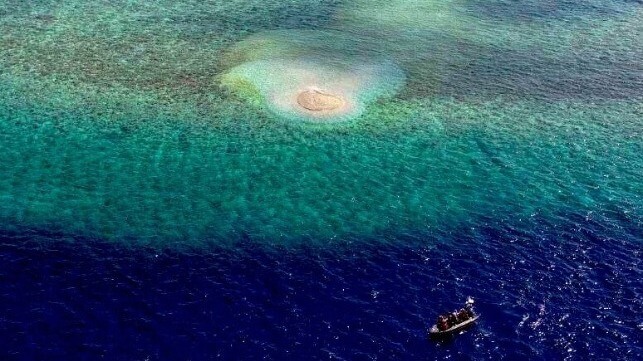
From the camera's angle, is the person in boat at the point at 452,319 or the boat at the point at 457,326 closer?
the boat at the point at 457,326

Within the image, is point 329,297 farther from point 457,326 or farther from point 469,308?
point 469,308

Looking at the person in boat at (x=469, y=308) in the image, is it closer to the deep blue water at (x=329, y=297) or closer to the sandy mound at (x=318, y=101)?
the deep blue water at (x=329, y=297)

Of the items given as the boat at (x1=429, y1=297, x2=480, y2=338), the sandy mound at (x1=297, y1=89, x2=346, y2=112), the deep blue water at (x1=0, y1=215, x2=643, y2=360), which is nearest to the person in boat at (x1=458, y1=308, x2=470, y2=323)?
the boat at (x1=429, y1=297, x2=480, y2=338)

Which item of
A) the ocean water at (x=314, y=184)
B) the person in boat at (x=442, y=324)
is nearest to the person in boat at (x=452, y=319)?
the person in boat at (x=442, y=324)

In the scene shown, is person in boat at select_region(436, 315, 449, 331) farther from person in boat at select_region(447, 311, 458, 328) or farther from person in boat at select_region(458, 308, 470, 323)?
person in boat at select_region(458, 308, 470, 323)

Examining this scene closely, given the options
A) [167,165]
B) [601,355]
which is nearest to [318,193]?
[167,165]

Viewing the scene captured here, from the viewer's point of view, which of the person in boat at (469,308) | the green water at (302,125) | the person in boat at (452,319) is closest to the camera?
the person in boat at (452,319)
